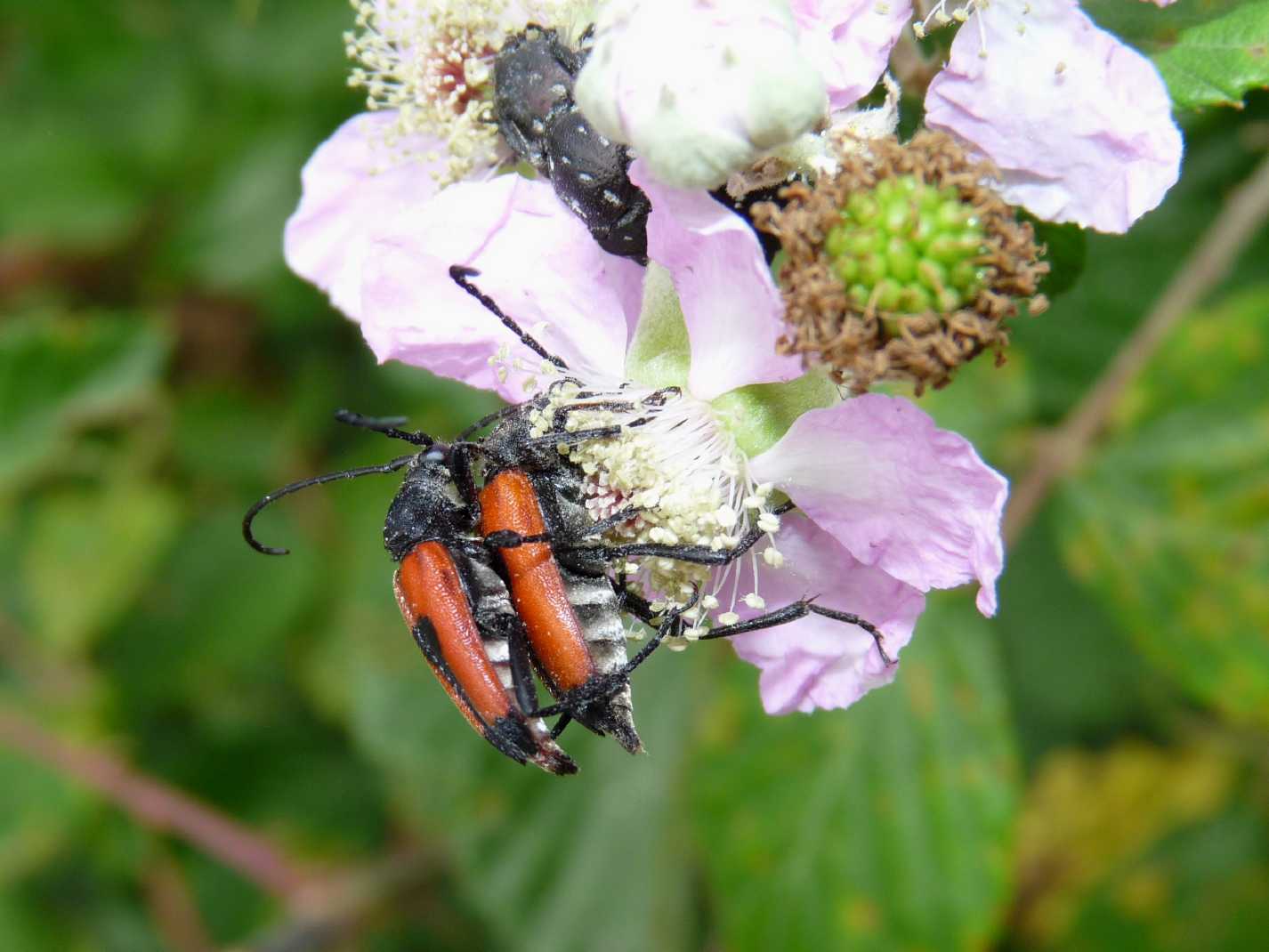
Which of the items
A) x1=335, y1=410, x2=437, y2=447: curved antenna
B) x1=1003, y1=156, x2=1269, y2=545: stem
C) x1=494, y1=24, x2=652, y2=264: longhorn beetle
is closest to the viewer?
x1=494, y1=24, x2=652, y2=264: longhorn beetle

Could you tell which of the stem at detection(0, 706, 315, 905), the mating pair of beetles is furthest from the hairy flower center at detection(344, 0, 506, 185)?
the stem at detection(0, 706, 315, 905)

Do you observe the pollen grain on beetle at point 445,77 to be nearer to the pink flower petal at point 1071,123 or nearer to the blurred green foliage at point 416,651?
the pink flower petal at point 1071,123

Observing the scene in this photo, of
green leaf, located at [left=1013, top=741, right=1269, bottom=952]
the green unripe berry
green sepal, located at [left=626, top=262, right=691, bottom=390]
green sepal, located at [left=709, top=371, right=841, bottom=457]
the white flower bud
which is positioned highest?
the white flower bud

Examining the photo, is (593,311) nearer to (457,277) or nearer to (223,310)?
(457,277)

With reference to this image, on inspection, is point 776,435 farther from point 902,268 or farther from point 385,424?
point 385,424

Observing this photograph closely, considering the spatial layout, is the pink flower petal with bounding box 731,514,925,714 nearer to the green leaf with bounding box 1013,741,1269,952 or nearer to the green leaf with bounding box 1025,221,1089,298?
the green leaf with bounding box 1025,221,1089,298

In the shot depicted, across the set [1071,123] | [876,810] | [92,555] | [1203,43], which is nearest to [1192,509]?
[876,810]

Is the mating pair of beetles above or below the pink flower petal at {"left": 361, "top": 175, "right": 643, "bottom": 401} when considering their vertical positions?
below
